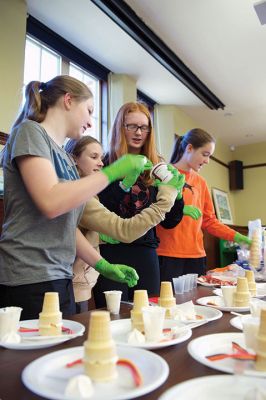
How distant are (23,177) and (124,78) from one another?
2.95 meters

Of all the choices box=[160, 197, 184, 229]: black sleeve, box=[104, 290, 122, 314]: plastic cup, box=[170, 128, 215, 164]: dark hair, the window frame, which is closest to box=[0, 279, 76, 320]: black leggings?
box=[104, 290, 122, 314]: plastic cup

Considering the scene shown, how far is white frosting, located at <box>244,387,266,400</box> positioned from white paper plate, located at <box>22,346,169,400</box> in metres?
0.10

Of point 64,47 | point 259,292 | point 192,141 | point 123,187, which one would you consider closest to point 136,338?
point 259,292

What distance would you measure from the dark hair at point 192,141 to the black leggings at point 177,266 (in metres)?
0.66

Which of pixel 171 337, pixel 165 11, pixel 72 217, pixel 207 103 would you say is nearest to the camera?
pixel 171 337

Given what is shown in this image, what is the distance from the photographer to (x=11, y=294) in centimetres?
89

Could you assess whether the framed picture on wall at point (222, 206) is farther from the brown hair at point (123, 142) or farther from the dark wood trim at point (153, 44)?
the brown hair at point (123, 142)

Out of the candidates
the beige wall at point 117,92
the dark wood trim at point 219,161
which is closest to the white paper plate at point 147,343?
the beige wall at point 117,92

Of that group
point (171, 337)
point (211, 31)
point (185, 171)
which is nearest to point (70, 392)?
point (171, 337)

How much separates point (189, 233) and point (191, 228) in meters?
0.04

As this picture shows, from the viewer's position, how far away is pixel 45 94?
111cm

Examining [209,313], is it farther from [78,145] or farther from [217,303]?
[78,145]

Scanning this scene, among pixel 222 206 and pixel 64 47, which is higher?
pixel 64 47

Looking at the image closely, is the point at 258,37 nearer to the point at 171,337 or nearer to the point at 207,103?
the point at 207,103
